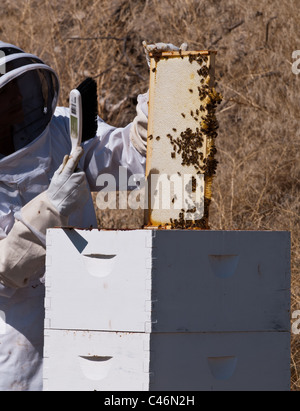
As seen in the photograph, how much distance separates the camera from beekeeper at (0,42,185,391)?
279 centimetres

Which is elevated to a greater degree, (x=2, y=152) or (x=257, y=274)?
(x=2, y=152)

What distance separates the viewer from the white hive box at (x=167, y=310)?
2189 mm

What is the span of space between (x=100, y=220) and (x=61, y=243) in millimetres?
3378

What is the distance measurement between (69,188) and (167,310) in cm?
55

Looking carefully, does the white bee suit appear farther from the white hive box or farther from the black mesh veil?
the white hive box

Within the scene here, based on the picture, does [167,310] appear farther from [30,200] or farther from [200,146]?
[30,200]

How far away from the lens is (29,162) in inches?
111

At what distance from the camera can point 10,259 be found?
2605mm

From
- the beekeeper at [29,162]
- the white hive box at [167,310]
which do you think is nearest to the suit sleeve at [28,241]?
the beekeeper at [29,162]

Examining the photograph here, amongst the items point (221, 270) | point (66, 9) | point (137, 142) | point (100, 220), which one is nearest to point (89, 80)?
point (137, 142)

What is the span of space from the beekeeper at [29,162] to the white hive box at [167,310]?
0.39 m

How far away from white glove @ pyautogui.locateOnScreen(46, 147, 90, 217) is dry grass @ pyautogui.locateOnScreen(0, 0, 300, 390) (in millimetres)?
2211

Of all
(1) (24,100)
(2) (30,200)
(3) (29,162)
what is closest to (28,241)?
(2) (30,200)

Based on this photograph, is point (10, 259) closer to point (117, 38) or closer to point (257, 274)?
point (257, 274)
